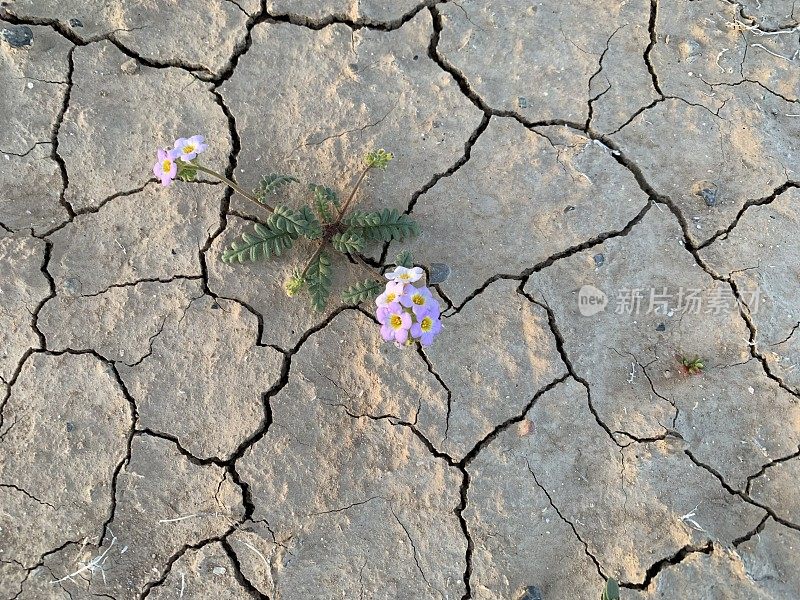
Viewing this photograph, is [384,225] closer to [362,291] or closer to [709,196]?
[362,291]

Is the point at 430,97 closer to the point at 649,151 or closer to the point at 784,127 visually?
the point at 649,151

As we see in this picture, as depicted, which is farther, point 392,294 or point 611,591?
point 611,591

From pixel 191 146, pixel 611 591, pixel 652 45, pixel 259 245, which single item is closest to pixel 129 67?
pixel 191 146

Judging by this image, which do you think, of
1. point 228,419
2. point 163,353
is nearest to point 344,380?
point 228,419

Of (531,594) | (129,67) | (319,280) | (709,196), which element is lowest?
(531,594)

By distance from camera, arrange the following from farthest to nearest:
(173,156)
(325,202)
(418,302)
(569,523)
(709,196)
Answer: (709,196)
(325,202)
(569,523)
(173,156)
(418,302)

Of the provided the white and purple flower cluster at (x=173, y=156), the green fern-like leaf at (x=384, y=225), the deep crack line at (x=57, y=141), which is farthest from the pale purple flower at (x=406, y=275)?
the deep crack line at (x=57, y=141)
